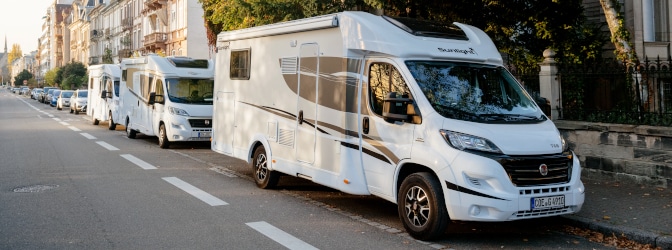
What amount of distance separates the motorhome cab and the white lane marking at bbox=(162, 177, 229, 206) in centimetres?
106

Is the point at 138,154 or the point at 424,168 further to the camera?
the point at 138,154

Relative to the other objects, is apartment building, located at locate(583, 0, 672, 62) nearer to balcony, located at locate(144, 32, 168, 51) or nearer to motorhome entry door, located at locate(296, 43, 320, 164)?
motorhome entry door, located at locate(296, 43, 320, 164)

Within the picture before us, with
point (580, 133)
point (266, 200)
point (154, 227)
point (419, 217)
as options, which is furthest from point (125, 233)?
point (580, 133)

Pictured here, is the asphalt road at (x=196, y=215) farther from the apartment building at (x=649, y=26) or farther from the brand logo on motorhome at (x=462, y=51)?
the apartment building at (x=649, y=26)

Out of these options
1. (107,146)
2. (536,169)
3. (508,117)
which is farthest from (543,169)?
(107,146)

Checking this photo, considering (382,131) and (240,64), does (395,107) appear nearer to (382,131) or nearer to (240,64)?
(382,131)

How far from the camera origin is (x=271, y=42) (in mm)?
9727

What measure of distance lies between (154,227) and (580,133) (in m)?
7.48

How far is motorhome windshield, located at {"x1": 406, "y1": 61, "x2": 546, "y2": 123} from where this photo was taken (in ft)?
22.6

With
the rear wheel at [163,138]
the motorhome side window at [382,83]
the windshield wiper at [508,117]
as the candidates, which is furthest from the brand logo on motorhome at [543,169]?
the rear wheel at [163,138]

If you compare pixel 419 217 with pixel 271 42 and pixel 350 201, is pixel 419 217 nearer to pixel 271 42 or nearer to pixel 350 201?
pixel 350 201

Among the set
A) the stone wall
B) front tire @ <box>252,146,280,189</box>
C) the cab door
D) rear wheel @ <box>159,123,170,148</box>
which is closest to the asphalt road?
front tire @ <box>252,146,280,189</box>

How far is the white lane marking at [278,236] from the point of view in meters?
6.55

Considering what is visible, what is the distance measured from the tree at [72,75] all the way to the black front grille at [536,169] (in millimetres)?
70635
